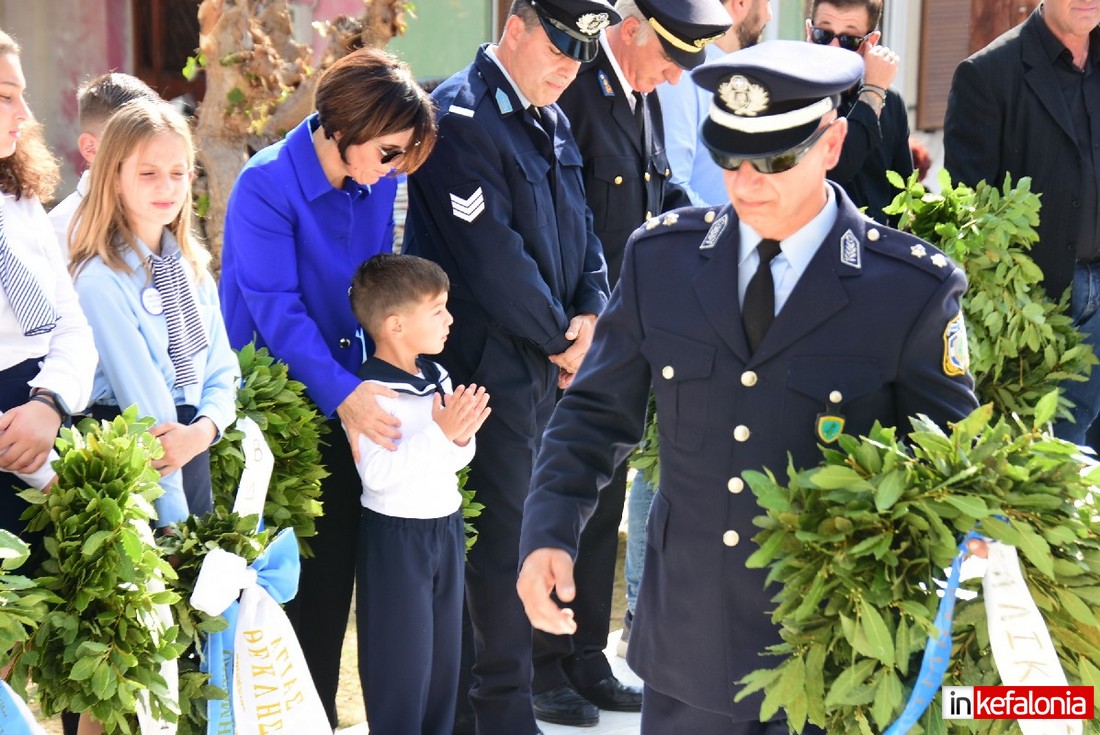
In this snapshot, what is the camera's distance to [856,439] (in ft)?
8.80

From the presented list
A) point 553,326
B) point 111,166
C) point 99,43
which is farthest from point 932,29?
point 111,166

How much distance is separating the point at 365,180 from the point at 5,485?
130 cm

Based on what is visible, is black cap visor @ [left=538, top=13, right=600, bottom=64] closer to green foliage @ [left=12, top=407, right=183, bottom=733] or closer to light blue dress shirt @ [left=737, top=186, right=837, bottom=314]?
light blue dress shirt @ [left=737, top=186, right=837, bottom=314]

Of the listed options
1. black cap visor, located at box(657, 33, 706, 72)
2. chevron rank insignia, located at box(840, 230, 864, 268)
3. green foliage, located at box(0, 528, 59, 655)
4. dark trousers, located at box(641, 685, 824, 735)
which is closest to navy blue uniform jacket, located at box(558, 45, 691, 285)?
black cap visor, located at box(657, 33, 706, 72)

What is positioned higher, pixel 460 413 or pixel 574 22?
pixel 574 22

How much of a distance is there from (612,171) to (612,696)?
68.3 inches

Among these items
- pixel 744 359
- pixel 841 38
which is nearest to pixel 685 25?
pixel 841 38

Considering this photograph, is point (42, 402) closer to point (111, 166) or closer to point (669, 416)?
point (111, 166)

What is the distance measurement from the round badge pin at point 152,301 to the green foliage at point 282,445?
0.35 m

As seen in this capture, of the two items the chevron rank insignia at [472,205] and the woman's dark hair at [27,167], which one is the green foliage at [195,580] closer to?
the woman's dark hair at [27,167]

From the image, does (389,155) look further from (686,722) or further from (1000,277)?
(1000,277)

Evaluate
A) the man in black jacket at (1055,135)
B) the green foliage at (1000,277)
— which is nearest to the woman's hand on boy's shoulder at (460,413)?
the green foliage at (1000,277)

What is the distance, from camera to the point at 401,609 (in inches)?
157

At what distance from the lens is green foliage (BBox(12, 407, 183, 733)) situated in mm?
3186
